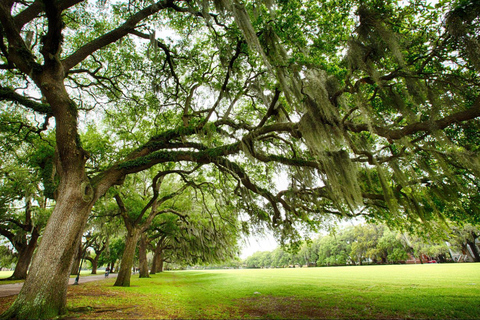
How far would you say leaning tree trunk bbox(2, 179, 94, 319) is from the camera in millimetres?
3666

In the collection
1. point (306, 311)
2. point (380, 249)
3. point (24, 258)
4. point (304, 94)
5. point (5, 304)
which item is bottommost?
point (380, 249)

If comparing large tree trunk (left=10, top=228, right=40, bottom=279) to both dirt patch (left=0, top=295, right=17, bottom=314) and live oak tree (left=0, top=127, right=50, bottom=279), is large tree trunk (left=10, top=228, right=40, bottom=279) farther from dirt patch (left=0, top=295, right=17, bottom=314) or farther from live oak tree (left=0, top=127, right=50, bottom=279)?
dirt patch (left=0, top=295, right=17, bottom=314)

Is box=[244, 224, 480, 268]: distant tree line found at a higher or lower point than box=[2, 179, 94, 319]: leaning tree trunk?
lower

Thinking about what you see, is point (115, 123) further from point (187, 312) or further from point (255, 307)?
point (255, 307)

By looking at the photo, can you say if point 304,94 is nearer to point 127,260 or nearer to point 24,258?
point 127,260

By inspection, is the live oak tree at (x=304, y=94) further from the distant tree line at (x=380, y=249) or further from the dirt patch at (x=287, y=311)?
the distant tree line at (x=380, y=249)

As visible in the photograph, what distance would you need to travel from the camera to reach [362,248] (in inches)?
1607

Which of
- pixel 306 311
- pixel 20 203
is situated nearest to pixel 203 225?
pixel 306 311

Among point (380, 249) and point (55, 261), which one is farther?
point (380, 249)

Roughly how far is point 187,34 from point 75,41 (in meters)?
4.08

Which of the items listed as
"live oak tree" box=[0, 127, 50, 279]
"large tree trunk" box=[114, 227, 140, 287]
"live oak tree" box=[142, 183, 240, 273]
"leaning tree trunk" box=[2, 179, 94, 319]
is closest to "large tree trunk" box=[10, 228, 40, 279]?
"live oak tree" box=[0, 127, 50, 279]

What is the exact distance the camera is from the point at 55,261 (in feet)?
13.2

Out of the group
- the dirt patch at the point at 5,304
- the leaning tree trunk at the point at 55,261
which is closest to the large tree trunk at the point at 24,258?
the dirt patch at the point at 5,304

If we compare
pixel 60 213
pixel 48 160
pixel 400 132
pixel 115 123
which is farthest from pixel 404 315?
pixel 115 123
